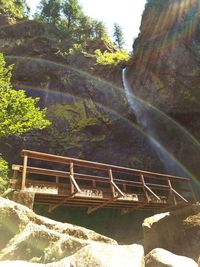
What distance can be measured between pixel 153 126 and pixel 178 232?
593 inches

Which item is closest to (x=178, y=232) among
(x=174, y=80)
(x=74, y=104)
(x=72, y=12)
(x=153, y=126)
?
(x=174, y=80)

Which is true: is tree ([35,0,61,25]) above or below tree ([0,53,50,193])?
above

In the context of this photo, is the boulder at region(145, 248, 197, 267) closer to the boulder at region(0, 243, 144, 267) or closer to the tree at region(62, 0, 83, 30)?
the boulder at region(0, 243, 144, 267)

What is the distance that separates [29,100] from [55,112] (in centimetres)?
1264

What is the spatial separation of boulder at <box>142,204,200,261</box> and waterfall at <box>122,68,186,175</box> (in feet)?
44.7

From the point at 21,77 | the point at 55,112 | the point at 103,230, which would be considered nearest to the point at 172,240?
the point at 103,230

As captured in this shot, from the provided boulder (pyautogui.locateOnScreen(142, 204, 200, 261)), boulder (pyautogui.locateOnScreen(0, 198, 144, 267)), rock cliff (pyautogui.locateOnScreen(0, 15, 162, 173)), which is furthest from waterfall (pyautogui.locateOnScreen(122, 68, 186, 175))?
boulder (pyautogui.locateOnScreen(0, 198, 144, 267))

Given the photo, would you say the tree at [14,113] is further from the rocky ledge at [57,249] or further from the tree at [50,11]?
the tree at [50,11]

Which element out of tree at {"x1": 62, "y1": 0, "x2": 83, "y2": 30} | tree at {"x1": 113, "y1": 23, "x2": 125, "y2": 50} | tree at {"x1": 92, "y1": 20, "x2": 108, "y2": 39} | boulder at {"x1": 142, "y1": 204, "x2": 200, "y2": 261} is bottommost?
boulder at {"x1": 142, "y1": 204, "x2": 200, "y2": 261}

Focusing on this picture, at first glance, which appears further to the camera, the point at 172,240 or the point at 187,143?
the point at 187,143

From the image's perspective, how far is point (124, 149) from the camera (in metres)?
22.7

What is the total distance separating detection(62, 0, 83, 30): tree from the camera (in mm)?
36750

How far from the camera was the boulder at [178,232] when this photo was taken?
25.8 feet

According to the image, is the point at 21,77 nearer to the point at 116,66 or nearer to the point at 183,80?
the point at 116,66
